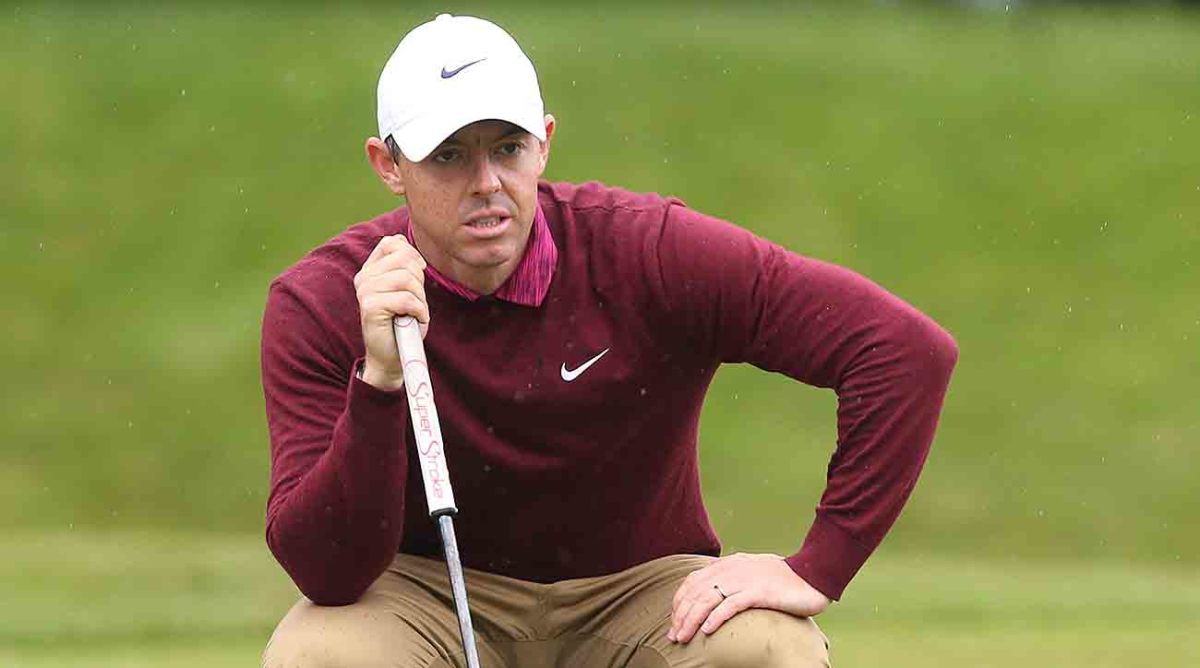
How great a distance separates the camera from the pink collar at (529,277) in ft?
17.0

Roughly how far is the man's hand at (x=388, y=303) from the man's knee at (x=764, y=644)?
34.0 inches

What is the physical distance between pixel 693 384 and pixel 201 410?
1177cm

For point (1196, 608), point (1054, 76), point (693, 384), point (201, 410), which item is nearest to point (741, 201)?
point (1054, 76)

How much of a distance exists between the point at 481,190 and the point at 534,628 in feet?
3.38

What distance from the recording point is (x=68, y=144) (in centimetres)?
2006

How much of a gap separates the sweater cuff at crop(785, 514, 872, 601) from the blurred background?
565cm

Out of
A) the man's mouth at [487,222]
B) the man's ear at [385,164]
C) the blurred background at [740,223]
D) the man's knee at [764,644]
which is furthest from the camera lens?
the blurred background at [740,223]

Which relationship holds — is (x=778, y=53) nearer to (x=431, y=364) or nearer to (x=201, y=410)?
(x=201, y=410)

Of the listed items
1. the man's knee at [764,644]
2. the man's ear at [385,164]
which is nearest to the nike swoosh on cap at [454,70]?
the man's ear at [385,164]

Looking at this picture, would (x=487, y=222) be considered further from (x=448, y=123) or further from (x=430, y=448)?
(x=430, y=448)

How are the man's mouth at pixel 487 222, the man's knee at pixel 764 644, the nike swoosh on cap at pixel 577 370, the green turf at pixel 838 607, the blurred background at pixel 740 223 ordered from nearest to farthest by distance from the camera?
the man's knee at pixel 764 644
the man's mouth at pixel 487 222
the nike swoosh on cap at pixel 577 370
the green turf at pixel 838 607
the blurred background at pixel 740 223

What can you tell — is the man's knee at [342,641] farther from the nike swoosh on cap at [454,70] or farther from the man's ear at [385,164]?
the nike swoosh on cap at [454,70]

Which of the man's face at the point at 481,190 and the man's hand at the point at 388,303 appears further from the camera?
the man's face at the point at 481,190

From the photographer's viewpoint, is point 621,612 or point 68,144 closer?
point 621,612
